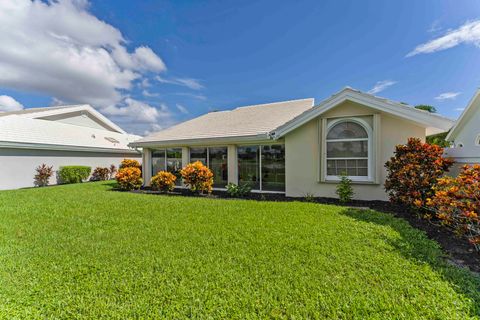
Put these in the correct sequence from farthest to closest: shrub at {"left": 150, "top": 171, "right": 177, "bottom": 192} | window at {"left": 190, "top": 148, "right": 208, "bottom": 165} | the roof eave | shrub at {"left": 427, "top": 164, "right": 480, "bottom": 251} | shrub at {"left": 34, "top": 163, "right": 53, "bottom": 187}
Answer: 1. shrub at {"left": 34, "top": 163, "right": 53, "bottom": 187}
2. window at {"left": 190, "top": 148, "right": 208, "bottom": 165}
3. shrub at {"left": 150, "top": 171, "right": 177, "bottom": 192}
4. the roof eave
5. shrub at {"left": 427, "top": 164, "right": 480, "bottom": 251}

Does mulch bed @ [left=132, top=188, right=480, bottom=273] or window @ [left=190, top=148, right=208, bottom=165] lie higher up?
window @ [left=190, top=148, right=208, bottom=165]

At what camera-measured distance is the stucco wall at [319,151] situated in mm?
8555

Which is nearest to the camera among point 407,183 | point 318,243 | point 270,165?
point 318,243

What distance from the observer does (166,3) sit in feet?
38.0

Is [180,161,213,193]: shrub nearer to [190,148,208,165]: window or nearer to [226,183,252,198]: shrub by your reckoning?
[226,183,252,198]: shrub

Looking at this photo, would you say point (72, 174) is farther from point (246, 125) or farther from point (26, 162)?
point (246, 125)

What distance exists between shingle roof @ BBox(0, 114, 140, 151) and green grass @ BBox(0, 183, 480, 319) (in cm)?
1254

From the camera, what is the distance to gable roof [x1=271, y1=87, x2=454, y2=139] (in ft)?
24.8

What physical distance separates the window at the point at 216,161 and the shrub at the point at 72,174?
1178 centimetres

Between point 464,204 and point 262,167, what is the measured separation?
8.01m

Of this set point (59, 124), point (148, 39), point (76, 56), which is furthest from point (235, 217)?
point (59, 124)

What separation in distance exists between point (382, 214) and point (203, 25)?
15236 mm

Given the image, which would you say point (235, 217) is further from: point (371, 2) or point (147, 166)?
point (371, 2)

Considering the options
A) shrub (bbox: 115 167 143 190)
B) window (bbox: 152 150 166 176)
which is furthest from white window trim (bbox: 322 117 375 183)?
shrub (bbox: 115 167 143 190)
